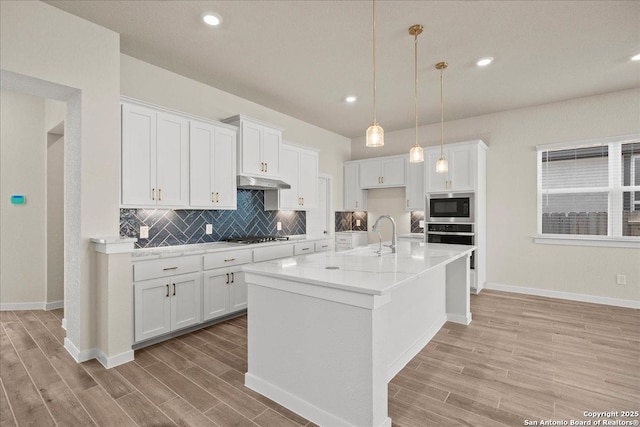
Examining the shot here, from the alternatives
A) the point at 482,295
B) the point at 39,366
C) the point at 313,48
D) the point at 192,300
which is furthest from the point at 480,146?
the point at 39,366

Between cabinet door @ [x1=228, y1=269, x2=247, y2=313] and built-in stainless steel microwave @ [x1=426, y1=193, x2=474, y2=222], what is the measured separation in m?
3.30

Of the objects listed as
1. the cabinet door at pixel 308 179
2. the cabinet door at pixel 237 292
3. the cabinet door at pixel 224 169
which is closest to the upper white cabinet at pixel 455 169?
the cabinet door at pixel 308 179

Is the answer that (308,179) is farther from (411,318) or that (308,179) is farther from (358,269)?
(358,269)

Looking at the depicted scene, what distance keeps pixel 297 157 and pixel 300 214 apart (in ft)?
3.50

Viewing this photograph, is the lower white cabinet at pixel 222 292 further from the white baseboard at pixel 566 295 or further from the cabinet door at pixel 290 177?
the white baseboard at pixel 566 295

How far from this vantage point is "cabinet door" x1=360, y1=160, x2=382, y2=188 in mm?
6188

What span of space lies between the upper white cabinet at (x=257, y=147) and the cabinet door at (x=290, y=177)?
0.74ft

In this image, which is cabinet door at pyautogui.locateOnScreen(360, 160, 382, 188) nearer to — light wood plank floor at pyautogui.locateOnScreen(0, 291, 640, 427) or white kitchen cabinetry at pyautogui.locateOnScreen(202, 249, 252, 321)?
white kitchen cabinetry at pyautogui.locateOnScreen(202, 249, 252, 321)

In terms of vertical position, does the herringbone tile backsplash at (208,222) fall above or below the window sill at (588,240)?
above

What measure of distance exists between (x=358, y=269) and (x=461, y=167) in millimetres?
3655

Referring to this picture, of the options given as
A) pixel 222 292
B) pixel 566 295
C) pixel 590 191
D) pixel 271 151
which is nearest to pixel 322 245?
pixel 271 151

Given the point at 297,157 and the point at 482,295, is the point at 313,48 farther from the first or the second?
the point at 482,295

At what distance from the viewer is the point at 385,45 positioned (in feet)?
10.2

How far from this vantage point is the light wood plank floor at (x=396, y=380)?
80.4 inches
